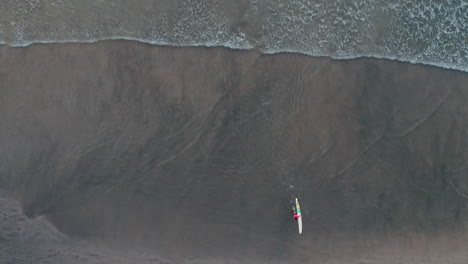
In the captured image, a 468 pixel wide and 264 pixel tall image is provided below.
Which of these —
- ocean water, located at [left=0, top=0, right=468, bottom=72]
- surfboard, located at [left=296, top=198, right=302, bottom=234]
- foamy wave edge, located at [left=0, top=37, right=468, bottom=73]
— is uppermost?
ocean water, located at [left=0, top=0, right=468, bottom=72]

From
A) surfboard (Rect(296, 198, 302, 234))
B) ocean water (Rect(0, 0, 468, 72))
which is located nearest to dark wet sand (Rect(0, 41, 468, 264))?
surfboard (Rect(296, 198, 302, 234))

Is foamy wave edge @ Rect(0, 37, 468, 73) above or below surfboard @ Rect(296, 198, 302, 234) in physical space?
above

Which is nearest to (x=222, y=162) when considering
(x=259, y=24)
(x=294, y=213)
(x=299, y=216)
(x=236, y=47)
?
(x=294, y=213)

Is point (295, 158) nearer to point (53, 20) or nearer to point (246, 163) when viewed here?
point (246, 163)

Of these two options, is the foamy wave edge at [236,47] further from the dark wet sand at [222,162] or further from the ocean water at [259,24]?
the dark wet sand at [222,162]

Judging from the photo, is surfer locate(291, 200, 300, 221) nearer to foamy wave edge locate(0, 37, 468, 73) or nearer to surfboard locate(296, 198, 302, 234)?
surfboard locate(296, 198, 302, 234)

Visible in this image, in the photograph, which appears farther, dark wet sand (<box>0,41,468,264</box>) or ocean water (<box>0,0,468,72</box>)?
ocean water (<box>0,0,468,72</box>)
